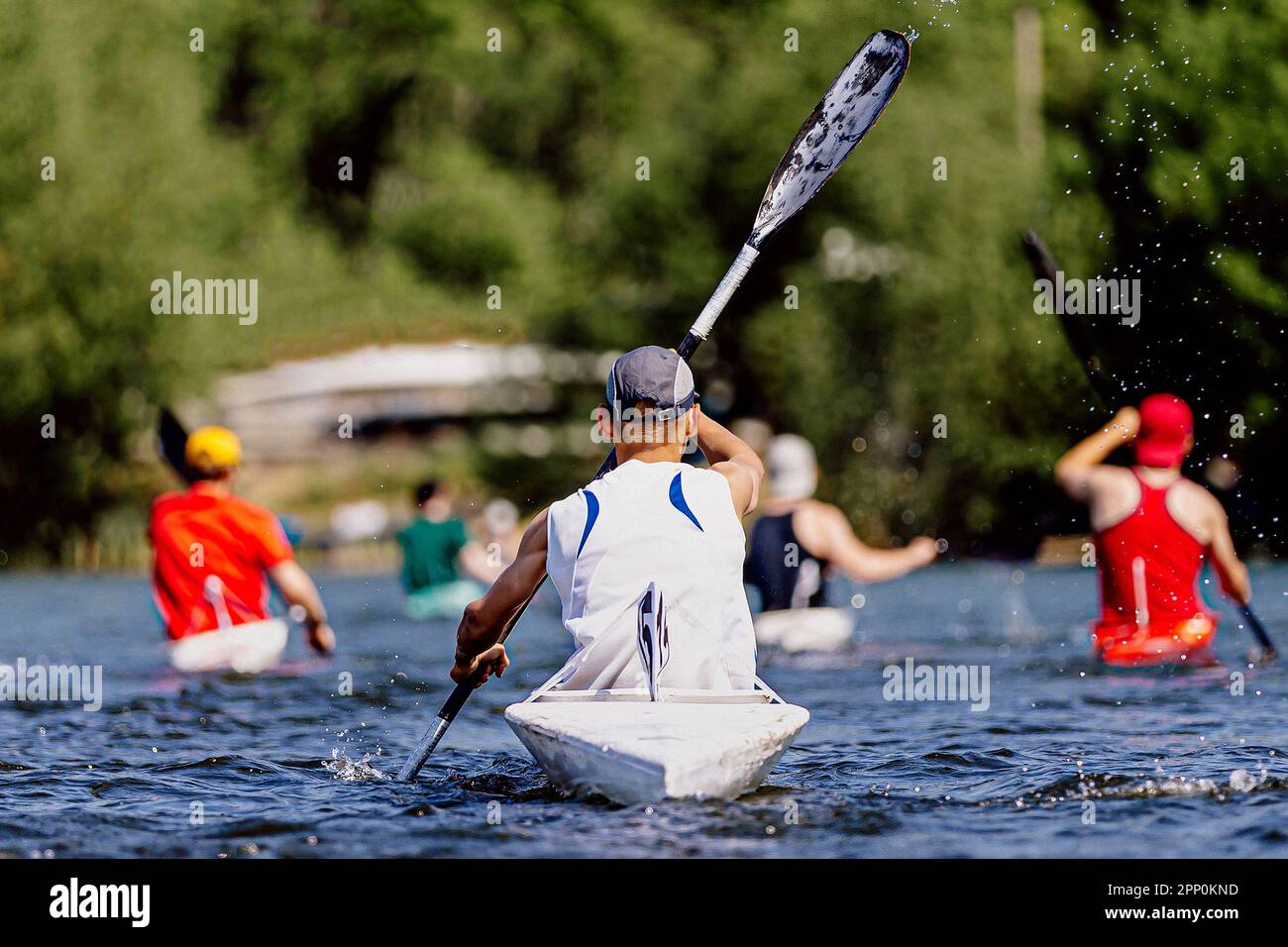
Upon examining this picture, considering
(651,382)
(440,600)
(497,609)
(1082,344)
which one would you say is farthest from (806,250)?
(651,382)

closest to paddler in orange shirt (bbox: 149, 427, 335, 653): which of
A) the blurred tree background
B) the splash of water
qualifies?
the splash of water

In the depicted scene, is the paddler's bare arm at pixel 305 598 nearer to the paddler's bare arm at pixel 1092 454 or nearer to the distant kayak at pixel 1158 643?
the paddler's bare arm at pixel 1092 454

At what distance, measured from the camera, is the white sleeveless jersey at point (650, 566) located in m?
6.19

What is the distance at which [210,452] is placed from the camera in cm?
1048

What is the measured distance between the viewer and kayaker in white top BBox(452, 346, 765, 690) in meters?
6.20

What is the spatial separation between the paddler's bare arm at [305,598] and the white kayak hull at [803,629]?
3.65m

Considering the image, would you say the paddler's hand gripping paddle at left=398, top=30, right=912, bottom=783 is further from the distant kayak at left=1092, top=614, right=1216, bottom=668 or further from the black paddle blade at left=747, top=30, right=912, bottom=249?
the distant kayak at left=1092, top=614, right=1216, bottom=668

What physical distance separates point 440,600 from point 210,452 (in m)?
7.69

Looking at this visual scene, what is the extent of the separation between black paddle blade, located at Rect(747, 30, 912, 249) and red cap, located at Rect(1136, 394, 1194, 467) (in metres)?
2.54

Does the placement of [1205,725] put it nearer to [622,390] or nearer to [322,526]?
[622,390]

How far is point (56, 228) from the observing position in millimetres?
28578

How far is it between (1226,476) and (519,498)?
1372cm
